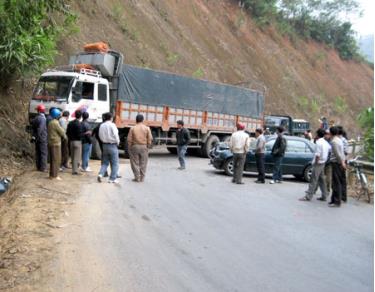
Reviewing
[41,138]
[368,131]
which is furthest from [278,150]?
[41,138]

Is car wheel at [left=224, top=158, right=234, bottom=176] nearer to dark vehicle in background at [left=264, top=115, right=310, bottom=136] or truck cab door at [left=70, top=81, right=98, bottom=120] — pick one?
truck cab door at [left=70, top=81, right=98, bottom=120]

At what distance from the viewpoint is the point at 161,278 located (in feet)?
18.0

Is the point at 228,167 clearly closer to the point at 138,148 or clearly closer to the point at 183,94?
the point at 138,148

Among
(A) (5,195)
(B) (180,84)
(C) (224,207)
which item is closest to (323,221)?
(C) (224,207)

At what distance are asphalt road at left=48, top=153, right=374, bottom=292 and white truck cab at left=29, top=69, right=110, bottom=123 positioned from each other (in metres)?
4.44

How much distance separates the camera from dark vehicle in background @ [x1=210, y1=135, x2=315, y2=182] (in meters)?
15.3

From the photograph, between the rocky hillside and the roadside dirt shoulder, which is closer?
the roadside dirt shoulder

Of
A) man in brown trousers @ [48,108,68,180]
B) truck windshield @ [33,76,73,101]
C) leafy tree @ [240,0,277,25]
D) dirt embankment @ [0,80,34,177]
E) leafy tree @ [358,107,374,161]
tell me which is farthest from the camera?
leafy tree @ [240,0,277,25]

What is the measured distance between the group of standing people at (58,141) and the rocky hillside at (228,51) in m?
9.69

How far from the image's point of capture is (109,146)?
11.7m

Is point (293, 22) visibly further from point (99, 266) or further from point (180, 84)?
point (99, 266)

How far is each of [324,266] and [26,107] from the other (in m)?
13.3

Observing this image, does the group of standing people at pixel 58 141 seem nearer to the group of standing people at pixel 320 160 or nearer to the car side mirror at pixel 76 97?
the car side mirror at pixel 76 97

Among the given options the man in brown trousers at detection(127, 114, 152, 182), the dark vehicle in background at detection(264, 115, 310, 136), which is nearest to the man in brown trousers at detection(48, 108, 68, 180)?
the man in brown trousers at detection(127, 114, 152, 182)
